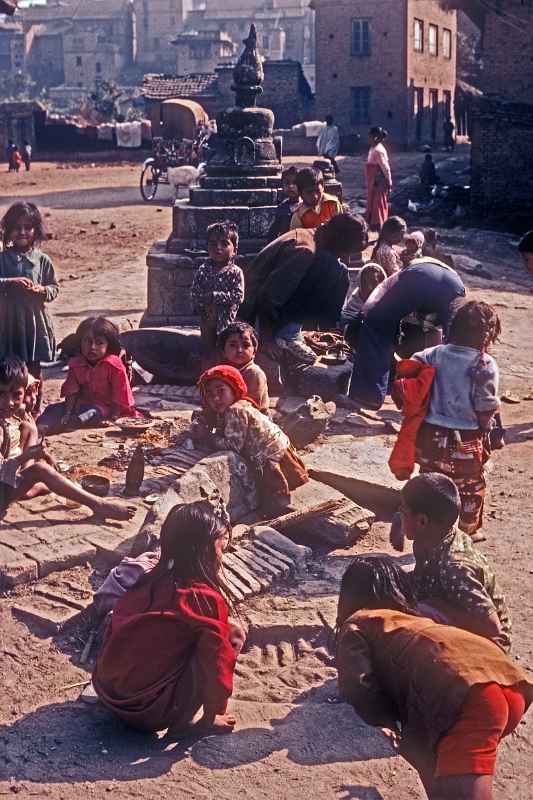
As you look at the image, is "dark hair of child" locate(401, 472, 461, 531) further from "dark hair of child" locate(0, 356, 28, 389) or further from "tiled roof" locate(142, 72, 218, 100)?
"tiled roof" locate(142, 72, 218, 100)

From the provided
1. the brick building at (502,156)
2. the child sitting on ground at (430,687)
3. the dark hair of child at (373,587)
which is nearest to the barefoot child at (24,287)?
the dark hair of child at (373,587)

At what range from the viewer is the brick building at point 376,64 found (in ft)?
121

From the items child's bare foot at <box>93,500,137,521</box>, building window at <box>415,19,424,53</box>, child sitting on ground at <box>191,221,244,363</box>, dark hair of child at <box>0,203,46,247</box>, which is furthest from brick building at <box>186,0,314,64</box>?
child's bare foot at <box>93,500,137,521</box>

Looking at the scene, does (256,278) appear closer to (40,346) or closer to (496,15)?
(40,346)

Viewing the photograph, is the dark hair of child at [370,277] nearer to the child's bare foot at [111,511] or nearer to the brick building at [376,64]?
the child's bare foot at [111,511]

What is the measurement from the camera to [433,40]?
39.8 meters

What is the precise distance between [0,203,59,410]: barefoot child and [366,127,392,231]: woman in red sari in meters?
8.43

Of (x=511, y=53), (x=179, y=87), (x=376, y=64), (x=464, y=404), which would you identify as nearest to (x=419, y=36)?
(x=376, y=64)

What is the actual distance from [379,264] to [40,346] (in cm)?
306

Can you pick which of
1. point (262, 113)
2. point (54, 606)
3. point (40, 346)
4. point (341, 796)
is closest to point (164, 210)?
point (262, 113)

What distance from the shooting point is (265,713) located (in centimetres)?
396

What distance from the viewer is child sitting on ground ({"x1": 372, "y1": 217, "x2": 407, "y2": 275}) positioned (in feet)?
27.2

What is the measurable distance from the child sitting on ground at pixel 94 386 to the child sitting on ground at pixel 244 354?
1.10 meters

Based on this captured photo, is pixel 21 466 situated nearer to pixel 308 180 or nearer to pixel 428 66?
pixel 308 180
